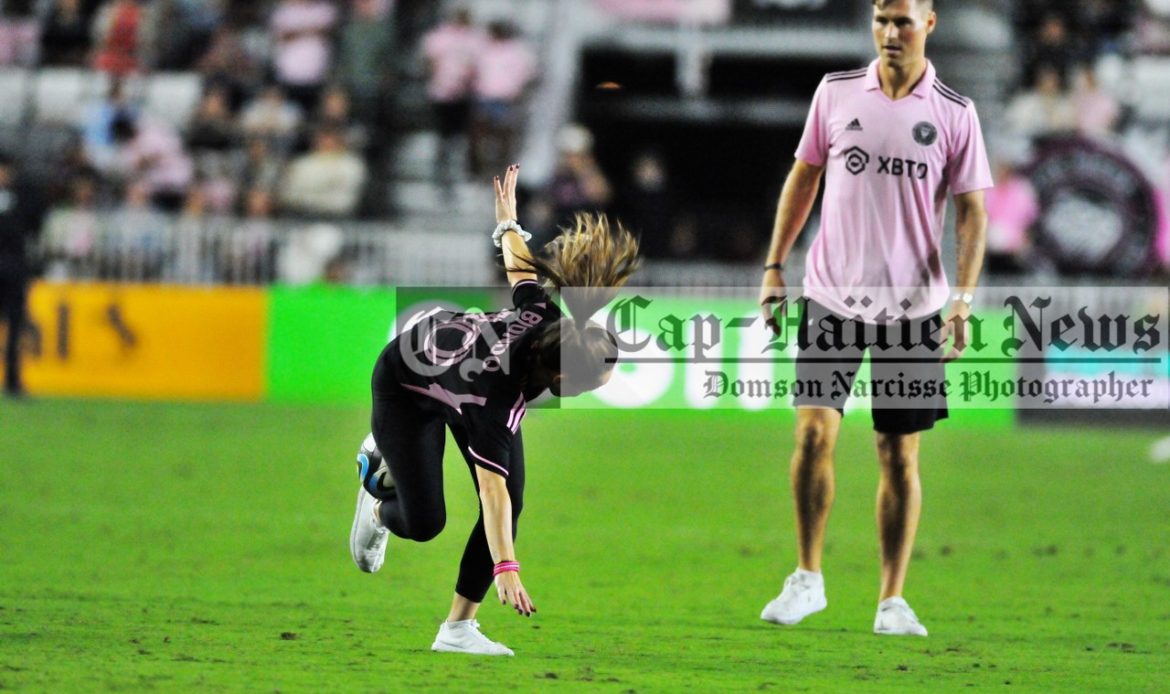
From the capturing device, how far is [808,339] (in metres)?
7.31

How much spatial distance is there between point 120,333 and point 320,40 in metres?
5.42

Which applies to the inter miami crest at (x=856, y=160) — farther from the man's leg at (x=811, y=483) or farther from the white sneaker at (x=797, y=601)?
the white sneaker at (x=797, y=601)

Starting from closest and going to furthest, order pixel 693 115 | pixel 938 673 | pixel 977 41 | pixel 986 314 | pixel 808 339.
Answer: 1. pixel 938 673
2. pixel 808 339
3. pixel 986 314
4. pixel 977 41
5. pixel 693 115

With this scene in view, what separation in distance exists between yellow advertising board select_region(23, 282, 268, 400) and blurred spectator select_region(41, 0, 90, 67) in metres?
5.70

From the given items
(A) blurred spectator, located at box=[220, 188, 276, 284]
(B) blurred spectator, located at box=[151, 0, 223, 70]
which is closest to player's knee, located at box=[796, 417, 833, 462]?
(A) blurred spectator, located at box=[220, 188, 276, 284]

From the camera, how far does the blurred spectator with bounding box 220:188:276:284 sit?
19.5m

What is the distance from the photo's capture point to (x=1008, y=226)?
19.6 m

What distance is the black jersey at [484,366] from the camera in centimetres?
586

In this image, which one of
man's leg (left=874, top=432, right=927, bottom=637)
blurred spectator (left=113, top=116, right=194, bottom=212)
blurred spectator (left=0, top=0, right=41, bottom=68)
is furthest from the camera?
blurred spectator (left=0, top=0, right=41, bottom=68)

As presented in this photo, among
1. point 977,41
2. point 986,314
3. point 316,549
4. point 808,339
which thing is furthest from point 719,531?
point 977,41

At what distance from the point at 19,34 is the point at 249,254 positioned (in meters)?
6.99

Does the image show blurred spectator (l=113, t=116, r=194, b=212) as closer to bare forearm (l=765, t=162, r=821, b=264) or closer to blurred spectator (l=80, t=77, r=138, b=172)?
blurred spectator (l=80, t=77, r=138, b=172)

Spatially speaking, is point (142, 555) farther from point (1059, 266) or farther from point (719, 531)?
point (1059, 266)

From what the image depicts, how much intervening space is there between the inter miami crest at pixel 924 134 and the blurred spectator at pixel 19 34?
62.4 feet
